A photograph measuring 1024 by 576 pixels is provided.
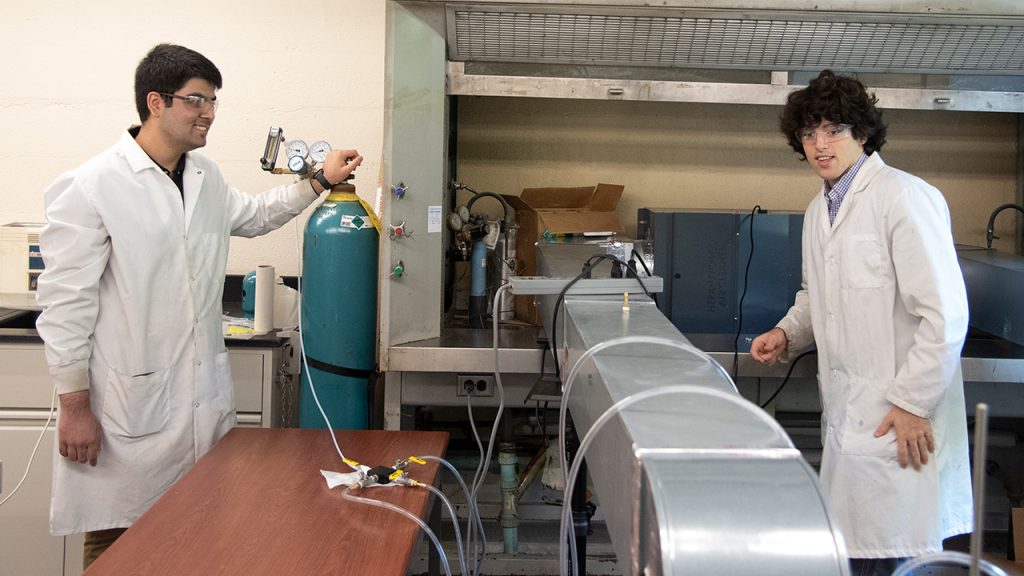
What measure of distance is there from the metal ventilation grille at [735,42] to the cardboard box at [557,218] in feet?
1.32

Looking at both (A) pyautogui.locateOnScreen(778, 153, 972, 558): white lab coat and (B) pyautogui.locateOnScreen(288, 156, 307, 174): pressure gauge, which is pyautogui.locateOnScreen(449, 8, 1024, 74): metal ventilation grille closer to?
(B) pyautogui.locateOnScreen(288, 156, 307, 174): pressure gauge

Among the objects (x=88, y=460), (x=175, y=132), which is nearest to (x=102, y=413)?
(x=88, y=460)

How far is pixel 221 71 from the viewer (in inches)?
123

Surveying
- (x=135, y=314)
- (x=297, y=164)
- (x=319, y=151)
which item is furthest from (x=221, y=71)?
(x=135, y=314)

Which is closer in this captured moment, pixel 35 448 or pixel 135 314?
pixel 135 314

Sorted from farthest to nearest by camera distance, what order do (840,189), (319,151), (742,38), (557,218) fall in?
(557,218) < (742,38) < (319,151) < (840,189)

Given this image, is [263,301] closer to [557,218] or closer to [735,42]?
[557,218]

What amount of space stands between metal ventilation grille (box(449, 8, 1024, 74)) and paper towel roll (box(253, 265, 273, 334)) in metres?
0.85

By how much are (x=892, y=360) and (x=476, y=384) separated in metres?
1.11

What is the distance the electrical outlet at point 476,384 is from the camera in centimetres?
247

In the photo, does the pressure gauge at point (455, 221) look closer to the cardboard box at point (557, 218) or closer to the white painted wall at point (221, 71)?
the cardboard box at point (557, 218)

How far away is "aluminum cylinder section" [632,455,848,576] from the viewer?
0.76m

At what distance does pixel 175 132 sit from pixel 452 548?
151cm

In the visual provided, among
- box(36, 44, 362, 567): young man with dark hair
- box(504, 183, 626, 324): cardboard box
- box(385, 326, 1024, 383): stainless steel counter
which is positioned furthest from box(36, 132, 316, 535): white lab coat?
box(504, 183, 626, 324): cardboard box
